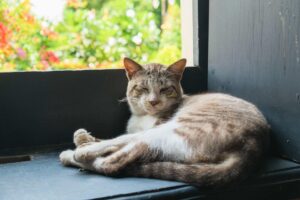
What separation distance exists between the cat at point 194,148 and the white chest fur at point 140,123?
0.05m

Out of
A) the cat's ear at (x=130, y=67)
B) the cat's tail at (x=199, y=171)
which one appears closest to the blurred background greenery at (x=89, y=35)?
the cat's ear at (x=130, y=67)

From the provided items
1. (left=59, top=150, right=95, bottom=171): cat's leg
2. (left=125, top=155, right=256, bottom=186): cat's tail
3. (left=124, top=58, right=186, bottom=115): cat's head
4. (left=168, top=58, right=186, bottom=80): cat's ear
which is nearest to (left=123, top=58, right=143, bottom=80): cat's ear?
(left=124, top=58, right=186, bottom=115): cat's head

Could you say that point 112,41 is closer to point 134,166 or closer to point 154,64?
point 154,64

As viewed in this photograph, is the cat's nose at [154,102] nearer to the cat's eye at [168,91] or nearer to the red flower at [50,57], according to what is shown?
the cat's eye at [168,91]

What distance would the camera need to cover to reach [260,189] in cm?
129

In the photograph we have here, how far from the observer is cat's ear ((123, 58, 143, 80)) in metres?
1.81

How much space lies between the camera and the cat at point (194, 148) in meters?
1.25

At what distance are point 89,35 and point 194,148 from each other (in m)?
1.42

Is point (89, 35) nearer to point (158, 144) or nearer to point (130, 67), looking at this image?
point (130, 67)

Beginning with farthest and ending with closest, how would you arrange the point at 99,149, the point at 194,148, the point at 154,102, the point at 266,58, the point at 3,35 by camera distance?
the point at 3,35
the point at 154,102
the point at 266,58
the point at 99,149
the point at 194,148

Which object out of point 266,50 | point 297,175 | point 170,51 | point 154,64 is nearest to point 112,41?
point 170,51

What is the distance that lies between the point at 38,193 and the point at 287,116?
3.25 ft

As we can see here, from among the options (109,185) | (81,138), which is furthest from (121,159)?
(81,138)

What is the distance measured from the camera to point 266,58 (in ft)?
5.21
